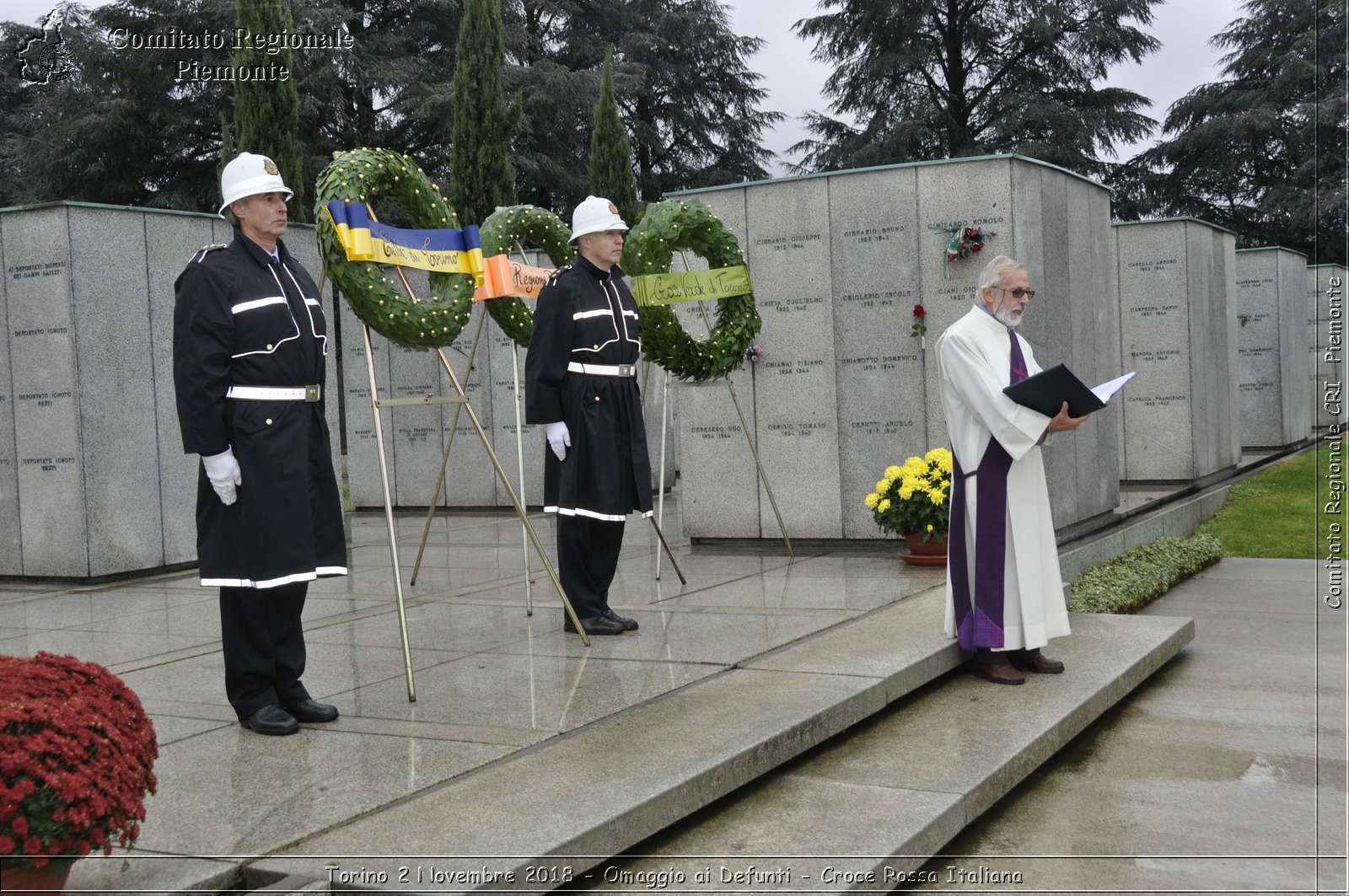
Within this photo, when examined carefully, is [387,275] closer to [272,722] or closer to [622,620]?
[622,620]

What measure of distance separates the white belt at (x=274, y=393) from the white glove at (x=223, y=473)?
23 cm

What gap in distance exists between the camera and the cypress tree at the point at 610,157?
23.6 m

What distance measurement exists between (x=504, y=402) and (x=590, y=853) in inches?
460

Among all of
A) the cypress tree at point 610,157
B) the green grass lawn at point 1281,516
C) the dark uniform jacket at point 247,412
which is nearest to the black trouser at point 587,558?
the dark uniform jacket at point 247,412

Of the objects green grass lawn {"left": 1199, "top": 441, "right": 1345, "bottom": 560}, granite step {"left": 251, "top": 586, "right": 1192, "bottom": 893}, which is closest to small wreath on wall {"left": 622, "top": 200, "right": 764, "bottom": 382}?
granite step {"left": 251, "top": 586, "right": 1192, "bottom": 893}

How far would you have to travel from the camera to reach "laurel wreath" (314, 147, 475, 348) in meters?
6.12

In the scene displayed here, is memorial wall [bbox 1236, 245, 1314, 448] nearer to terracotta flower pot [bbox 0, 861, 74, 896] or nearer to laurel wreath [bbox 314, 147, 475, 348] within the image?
laurel wreath [bbox 314, 147, 475, 348]

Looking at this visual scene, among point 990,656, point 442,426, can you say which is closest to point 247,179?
point 990,656

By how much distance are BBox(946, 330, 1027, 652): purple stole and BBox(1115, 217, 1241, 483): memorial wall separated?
9.35m

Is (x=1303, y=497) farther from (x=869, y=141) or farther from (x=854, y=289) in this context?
(x=869, y=141)

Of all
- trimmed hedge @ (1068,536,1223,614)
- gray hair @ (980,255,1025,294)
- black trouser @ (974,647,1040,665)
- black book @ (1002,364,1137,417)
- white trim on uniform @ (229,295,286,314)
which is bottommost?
trimmed hedge @ (1068,536,1223,614)

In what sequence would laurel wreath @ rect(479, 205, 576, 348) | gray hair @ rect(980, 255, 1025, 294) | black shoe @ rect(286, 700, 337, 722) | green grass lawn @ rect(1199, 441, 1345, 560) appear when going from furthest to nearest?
green grass lawn @ rect(1199, 441, 1345, 560) → laurel wreath @ rect(479, 205, 576, 348) → gray hair @ rect(980, 255, 1025, 294) → black shoe @ rect(286, 700, 337, 722)

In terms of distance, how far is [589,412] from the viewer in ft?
22.5

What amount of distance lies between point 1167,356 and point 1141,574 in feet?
19.3
